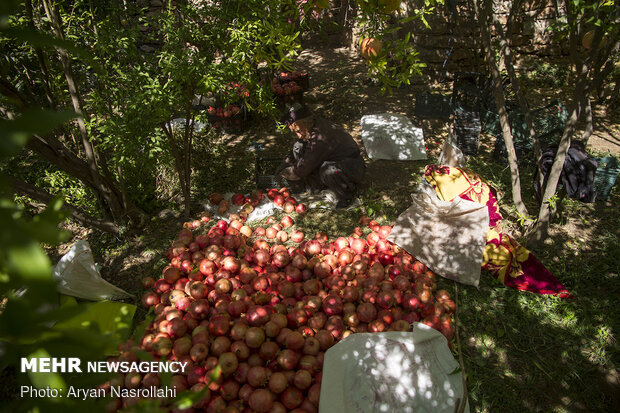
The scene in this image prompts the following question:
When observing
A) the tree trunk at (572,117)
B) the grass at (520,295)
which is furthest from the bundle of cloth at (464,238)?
Answer: the tree trunk at (572,117)

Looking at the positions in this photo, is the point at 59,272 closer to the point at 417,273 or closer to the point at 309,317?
the point at 309,317

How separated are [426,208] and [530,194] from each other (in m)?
2.08

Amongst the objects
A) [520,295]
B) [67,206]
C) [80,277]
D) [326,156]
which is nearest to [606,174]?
[520,295]

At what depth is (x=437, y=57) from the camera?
30.3 ft

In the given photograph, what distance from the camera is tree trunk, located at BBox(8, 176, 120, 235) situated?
342 centimetres

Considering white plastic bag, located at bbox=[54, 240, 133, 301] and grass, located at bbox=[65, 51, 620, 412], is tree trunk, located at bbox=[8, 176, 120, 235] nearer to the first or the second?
grass, located at bbox=[65, 51, 620, 412]

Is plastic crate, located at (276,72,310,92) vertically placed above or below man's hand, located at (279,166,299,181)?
above

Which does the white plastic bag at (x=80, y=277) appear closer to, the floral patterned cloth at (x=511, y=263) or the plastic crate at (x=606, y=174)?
the floral patterned cloth at (x=511, y=263)

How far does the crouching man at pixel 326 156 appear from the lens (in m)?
4.80

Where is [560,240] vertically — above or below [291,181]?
below

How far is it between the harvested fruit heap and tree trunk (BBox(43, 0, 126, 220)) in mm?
978

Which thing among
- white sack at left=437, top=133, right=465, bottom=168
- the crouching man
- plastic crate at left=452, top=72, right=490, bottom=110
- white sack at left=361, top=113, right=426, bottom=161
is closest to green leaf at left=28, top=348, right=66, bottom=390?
the crouching man

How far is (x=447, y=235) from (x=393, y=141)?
9.15ft

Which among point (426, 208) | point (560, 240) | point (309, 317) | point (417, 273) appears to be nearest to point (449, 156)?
point (426, 208)
